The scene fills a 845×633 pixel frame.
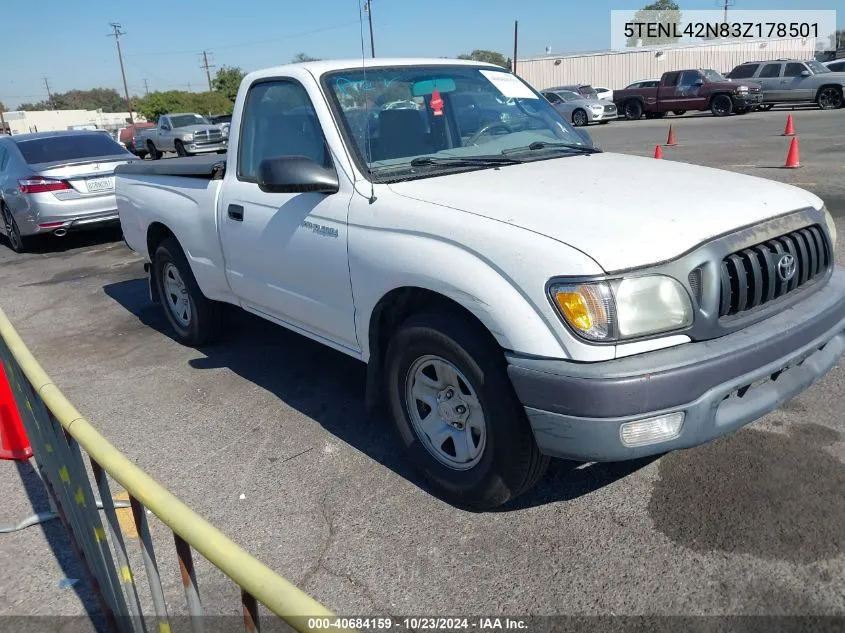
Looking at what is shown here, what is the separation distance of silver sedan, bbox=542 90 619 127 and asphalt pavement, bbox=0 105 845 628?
25741mm

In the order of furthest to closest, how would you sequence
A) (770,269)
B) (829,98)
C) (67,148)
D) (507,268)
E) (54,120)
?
1. (54,120)
2. (829,98)
3. (67,148)
4. (770,269)
5. (507,268)

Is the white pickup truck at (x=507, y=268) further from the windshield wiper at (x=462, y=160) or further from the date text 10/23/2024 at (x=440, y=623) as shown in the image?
the date text 10/23/2024 at (x=440, y=623)

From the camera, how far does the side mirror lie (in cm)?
337

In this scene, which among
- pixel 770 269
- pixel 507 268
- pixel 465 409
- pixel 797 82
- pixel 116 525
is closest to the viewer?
pixel 116 525

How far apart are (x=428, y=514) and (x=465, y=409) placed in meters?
0.51

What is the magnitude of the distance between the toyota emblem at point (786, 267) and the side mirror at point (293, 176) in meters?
2.03

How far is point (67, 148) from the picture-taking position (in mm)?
10055

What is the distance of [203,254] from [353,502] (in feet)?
7.58

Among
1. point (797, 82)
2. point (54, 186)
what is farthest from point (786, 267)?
point (797, 82)

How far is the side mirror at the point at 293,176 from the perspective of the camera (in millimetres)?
3373

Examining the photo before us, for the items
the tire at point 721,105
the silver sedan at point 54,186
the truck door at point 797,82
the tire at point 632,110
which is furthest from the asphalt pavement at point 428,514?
the tire at point 632,110

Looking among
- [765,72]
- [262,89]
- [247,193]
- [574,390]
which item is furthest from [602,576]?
[765,72]

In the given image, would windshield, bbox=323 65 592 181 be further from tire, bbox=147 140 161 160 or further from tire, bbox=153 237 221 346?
tire, bbox=147 140 161 160

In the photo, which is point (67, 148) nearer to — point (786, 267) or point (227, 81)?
point (786, 267)
